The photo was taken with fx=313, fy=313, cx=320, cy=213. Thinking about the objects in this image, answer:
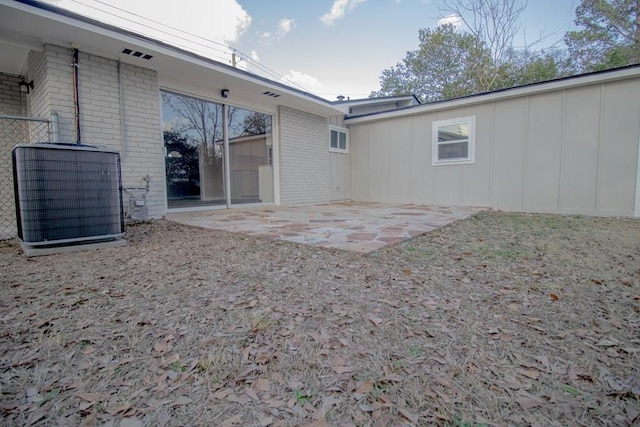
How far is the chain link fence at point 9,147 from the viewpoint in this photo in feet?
14.3

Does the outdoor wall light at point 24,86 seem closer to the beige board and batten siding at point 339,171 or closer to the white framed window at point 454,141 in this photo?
the beige board and batten siding at point 339,171

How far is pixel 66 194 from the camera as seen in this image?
297 cm

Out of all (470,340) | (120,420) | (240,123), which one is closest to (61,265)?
(120,420)

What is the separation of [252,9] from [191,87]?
6982 mm

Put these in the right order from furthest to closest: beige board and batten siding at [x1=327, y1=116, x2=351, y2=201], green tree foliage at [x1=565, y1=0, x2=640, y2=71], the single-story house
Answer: green tree foliage at [x1=565, y1=0, x2=640, y2=71]
beige board and batten siding at [x1=327, y1=116, x2=351, y2=201]
the single-story house

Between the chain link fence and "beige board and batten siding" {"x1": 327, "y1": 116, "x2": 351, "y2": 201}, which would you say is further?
"beige board and batten siding" {"x1": 327, "y1": 116, "x2": 351, "y2": 201}

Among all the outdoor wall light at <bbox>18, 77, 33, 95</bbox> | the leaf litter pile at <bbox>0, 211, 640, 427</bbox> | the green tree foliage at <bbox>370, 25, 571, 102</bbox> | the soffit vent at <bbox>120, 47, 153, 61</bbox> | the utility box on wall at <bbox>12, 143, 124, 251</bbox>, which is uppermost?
the green tree foliage at <bbox>370, 25, 571, 102</bbox>

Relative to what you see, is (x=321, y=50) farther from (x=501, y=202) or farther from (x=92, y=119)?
(x=92, y=119)

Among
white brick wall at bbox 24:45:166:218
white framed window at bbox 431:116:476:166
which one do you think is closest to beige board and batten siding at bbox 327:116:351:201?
white framed window at bbox 431:116:476:166

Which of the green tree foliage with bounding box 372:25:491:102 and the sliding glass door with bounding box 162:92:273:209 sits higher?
the green tree foliage with bounding box 372:25:491:102

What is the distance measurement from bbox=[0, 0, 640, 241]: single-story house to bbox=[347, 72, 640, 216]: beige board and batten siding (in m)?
0.02

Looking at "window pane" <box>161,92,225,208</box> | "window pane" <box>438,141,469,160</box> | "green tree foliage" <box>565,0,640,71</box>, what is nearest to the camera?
"window pane" <box>161,92,225,208</box>

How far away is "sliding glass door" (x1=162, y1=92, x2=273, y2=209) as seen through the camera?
18.0ft

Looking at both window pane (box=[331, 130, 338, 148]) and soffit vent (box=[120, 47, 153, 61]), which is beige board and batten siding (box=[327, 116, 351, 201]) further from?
soffit vent (box=[120, 47, 153, 61])
